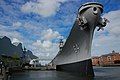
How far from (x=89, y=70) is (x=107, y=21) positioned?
8.86 m

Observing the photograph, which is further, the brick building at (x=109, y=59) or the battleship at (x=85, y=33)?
the brick building at (x=109, y=59)

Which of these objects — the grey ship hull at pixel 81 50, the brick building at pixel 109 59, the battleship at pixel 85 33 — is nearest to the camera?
the battleship at pixel 85 33

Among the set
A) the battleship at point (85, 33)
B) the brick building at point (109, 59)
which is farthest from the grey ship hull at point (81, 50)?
the brick building at point (109, 59)

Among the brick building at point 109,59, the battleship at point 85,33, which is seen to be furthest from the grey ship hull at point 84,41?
the brick building at point 109,59

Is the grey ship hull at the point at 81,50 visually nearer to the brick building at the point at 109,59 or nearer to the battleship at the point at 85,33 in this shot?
the battleship at the point at 85,33

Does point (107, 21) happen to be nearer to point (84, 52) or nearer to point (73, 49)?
point (84, 52)

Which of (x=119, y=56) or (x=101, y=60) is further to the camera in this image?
(x=101, y=60)

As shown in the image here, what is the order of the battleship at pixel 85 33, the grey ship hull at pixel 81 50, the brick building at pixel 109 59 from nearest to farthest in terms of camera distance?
the battleship at pixel 85 33, the grey ship hull at pixel 81 50, the brick building at pixel 109 59

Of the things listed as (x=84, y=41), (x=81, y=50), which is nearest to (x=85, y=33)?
(x=84, y=41)

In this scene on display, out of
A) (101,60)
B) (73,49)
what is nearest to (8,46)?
(101,60)

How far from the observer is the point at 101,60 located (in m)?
189

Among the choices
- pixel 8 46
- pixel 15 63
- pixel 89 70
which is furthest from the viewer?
pixel 8 46

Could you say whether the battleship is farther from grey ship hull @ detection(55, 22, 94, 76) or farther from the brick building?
the brick building

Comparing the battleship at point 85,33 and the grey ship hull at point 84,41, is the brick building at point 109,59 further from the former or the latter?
the battleship at point 85,33
